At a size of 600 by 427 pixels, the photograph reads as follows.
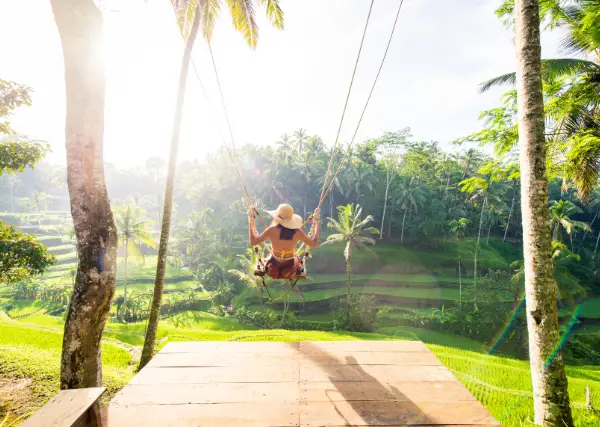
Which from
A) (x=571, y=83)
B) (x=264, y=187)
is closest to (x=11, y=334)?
(x=571, y=83)

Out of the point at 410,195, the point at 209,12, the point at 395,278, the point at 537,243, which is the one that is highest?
the point at 410,195

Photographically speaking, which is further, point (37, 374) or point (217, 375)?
point (37, 374)

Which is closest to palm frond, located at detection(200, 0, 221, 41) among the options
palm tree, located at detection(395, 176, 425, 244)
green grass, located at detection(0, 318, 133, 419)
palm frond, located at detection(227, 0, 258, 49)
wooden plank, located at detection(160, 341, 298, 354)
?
palm frond, located at detection(227, 0, 258, 49)

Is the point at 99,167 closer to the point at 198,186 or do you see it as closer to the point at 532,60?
the point at 532,60

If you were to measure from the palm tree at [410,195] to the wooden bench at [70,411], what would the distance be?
135 feet

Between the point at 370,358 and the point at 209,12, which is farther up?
the point at 209,12

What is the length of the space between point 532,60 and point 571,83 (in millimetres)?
4003

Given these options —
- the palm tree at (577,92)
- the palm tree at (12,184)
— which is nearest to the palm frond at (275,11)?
the palm tree at (577,92)

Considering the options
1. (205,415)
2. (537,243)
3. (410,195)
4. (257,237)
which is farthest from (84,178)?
(410,195)

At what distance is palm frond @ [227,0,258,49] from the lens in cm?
820

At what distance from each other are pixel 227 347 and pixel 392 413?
218cm

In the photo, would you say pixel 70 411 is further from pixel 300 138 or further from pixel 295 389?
pixel 300 138

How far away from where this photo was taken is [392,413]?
9.10ft

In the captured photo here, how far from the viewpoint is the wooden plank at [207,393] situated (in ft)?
9.75
